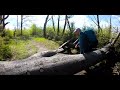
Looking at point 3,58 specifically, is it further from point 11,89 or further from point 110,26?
point 110,26

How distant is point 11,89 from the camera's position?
9.66 ft

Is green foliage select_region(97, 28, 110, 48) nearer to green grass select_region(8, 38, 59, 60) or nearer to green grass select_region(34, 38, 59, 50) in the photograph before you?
green grass select_region(34, 38, 59, 50)

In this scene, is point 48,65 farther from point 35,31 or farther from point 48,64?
point 35,31

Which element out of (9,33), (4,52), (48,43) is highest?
(9,33)

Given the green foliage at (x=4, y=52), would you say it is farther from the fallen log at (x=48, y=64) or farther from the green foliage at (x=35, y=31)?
the green foliage at (x=35, y=31)

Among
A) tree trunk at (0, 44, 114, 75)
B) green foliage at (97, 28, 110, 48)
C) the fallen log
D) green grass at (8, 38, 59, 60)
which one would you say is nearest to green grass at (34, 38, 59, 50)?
green grass at (8, 38, 59, 60)

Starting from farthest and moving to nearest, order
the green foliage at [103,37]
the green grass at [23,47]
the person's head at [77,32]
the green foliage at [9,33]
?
the green foliage at [103,37], the person's head at [77,32], the green foliage at [9,33], the green grass at [23,47]

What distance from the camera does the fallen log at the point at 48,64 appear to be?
11.2 ft

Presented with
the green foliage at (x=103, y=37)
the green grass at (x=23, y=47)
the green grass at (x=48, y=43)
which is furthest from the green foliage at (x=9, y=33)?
the green foliage at (x=103, y=37)

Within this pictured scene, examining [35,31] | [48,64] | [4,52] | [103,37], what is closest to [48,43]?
[35,31]

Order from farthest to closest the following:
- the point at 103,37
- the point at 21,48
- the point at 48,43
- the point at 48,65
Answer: the point at 103,37 → the point at 48,43 → the point at 21,48 → the point at 48,65

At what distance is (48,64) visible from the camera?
11.9 ft

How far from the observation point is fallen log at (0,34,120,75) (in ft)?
11.2
